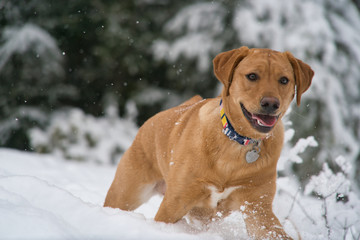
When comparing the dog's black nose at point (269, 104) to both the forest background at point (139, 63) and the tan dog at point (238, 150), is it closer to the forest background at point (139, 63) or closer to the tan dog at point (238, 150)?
the tan dog at point (238, 150)

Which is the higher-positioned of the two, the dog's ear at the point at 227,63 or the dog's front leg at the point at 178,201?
the dog's ear at the point at 227,63

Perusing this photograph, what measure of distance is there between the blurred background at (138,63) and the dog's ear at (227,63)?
364cm

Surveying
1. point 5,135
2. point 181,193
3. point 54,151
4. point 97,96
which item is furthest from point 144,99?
point 181,193

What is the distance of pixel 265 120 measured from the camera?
2.46 m

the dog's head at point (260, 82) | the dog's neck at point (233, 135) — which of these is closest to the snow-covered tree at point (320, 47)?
the dog's head at point (260, 82)

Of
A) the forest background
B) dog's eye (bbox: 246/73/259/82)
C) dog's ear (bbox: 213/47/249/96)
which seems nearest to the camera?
dog's eye (bbox: 246/73/259/82)

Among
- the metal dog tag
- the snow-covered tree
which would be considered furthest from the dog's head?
the snow-covered tree

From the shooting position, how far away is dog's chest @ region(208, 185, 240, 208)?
104 inches

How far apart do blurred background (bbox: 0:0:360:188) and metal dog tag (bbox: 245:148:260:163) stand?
137 inches

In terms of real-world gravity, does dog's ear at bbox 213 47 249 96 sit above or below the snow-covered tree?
above

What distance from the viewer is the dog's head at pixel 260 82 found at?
8.03 ft

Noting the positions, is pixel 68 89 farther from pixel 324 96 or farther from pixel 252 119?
pixel 252 119

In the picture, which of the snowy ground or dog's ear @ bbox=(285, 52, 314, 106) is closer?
the snowy ground

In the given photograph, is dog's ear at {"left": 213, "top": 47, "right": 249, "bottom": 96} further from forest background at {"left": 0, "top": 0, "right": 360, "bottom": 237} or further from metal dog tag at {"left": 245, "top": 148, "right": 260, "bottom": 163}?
forest background at {"left": 0, "top": 0, "right": 360, "bottom": 237}
